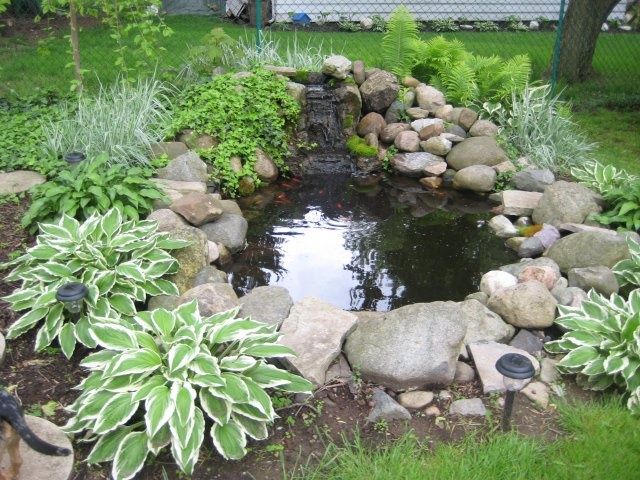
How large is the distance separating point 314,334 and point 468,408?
36.1 inches

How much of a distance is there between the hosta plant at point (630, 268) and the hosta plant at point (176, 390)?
2468mm

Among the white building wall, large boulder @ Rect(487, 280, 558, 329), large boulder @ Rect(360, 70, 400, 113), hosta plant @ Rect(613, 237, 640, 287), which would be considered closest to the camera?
large boulder @ Rect(487, 280, 558, 329)

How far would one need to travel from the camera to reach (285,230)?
5.84 meters

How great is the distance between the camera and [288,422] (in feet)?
10.2

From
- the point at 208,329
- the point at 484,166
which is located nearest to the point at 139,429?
the point at 208,329

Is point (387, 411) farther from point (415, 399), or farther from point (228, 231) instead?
point (228, 231)

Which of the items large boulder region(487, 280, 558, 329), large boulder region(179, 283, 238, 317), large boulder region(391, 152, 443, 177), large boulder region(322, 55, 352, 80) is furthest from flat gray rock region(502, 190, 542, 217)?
large boulder region(179, 283, 238, 317)

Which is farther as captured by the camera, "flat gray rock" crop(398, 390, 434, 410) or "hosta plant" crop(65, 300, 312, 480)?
"flat gray rock" crop(398, 390, 434, 410)

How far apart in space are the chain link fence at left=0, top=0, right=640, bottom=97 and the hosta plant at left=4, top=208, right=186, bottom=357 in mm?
4778

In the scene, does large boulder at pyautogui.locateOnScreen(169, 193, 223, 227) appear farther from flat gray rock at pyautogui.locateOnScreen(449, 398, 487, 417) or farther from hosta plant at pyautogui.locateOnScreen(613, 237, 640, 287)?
hosta plant at pyautogui.locateOnScreen(613, 237, 640, 287)

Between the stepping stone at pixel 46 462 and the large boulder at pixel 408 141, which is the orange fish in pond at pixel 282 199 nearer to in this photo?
the large boulder at pixel 408 141

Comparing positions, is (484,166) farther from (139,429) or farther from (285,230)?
(139,429)

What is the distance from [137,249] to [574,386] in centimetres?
270

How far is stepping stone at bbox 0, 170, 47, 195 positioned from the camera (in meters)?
4.94
